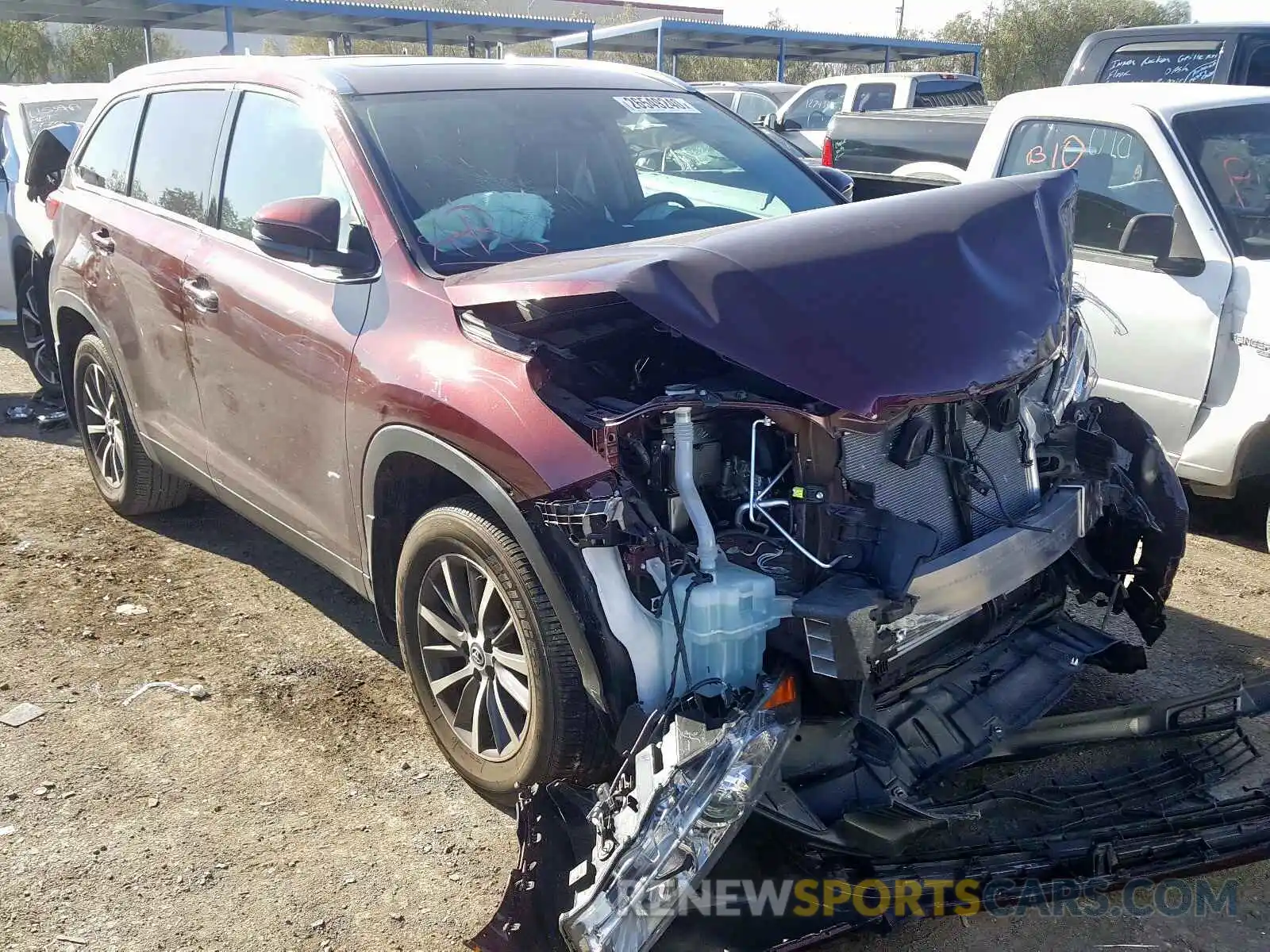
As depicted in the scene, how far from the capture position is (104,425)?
18.0ft

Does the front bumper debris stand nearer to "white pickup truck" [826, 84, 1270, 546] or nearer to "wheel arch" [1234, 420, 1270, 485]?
"wheel arch" [1234, 420, 1270, 485]

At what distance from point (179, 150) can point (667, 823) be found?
3475 millimetres

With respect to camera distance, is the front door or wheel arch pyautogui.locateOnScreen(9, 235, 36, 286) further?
the front door

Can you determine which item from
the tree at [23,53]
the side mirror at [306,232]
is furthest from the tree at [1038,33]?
the side mirror at [306,232]

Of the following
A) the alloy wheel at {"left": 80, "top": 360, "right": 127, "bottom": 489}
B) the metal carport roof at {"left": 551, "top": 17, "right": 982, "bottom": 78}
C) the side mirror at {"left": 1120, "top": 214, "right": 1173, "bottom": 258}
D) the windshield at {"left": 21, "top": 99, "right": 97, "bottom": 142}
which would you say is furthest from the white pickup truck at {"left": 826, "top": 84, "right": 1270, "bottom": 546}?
the metal carport roof at {"left": 551, "top": 17, "right": 982, "bottom": 78}

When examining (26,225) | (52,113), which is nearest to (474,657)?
(26,225)

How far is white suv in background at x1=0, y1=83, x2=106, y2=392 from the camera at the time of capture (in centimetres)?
723

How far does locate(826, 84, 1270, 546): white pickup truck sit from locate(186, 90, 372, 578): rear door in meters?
3.41

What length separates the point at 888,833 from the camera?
2.58 m

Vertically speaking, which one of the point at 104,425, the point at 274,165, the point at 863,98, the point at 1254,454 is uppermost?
the point at 863,98

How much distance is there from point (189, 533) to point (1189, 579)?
4568 mm

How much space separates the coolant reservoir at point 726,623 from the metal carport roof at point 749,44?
2542 centimetres

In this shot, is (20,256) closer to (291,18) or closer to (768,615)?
(768,615)

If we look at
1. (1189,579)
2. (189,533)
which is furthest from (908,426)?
(189,533)
